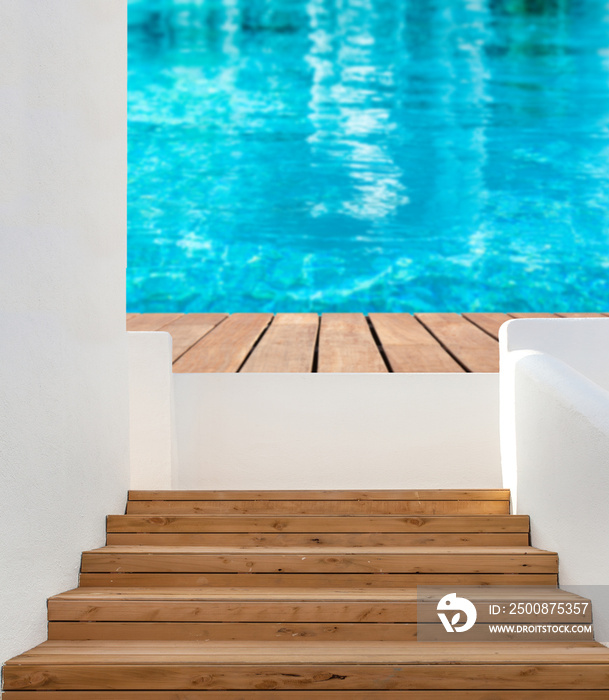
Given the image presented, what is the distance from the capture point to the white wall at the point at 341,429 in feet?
8.86

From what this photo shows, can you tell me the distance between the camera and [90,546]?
204 cm

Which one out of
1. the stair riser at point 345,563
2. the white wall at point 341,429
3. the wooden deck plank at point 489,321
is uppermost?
the wooden deck plank at point 489,321

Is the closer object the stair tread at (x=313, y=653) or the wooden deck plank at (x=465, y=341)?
the stair tread at (x=313, y=653)

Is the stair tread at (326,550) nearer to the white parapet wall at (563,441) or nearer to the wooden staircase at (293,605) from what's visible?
the wooden staircase at (293,605)

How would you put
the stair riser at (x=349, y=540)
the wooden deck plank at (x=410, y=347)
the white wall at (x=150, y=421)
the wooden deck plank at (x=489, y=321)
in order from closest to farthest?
the stair riser at (x=349, y=540) < the white wall at (x=150, y=421) < the wooden deck plank at (x=410, y=347) < the wooden deck plank at (x=489, y=321)

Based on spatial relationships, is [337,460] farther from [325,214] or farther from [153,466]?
[325,214]

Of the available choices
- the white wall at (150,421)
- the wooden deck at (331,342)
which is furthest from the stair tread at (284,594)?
the wooden deck at (331,342)

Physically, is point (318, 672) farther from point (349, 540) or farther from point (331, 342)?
point (331, 342)

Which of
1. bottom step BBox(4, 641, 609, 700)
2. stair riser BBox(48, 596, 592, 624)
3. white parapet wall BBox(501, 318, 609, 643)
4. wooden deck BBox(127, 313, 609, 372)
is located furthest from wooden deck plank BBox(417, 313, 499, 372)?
bottom step BBox(4, 641, 609, 700)

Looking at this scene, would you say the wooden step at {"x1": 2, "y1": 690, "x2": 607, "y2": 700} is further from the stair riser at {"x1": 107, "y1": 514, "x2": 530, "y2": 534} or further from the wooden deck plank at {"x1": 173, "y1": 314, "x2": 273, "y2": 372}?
the wooden deck plank at {"x1": 173, "y1": 314, "x2": 273, "y2": 372}

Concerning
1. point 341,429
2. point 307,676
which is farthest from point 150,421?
point 307,676

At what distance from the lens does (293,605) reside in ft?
5.66

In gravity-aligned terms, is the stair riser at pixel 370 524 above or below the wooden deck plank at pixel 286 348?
A: below

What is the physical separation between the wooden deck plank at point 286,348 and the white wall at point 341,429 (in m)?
0.11
